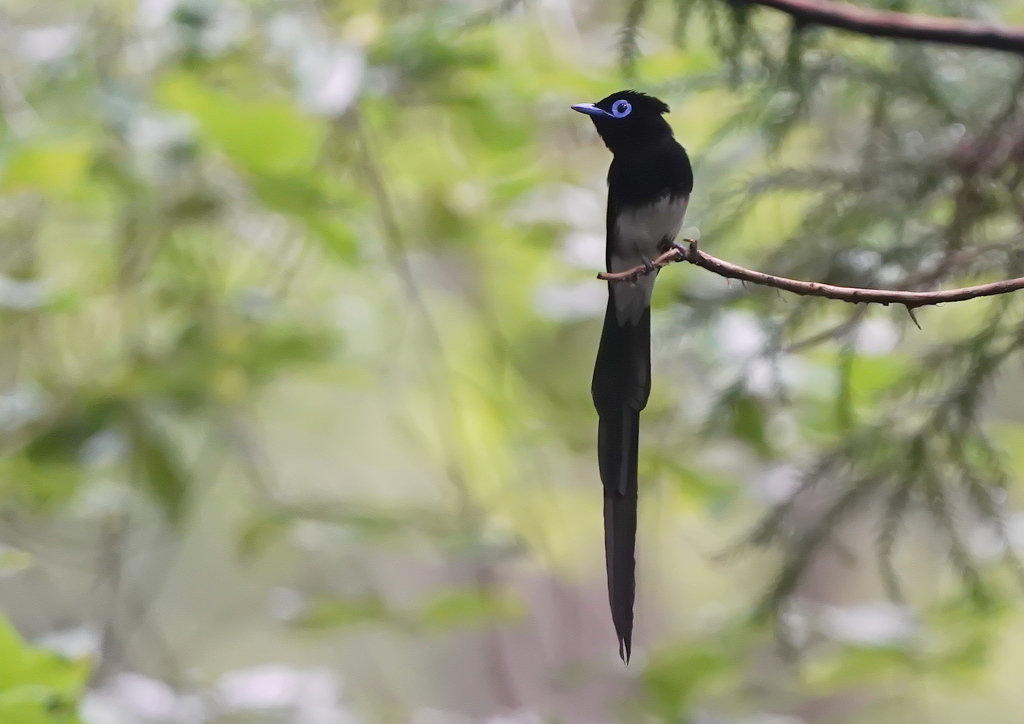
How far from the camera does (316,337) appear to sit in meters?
1.58

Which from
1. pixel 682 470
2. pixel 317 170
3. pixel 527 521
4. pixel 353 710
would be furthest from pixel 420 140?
pixel 353 710

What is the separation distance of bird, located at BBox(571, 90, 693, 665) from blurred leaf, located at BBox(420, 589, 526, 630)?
896 mm

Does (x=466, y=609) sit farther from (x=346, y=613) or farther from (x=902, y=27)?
(x=902, y=27)

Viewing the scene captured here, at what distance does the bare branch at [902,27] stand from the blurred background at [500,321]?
144 millimetres

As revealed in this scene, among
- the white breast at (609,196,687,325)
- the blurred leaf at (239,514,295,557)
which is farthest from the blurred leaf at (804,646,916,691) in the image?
the white breast at (609,196,687,325)

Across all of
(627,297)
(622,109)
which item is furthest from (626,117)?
(627,297)

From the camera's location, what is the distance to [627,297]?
21.9 inches

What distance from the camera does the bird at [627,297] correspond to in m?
0.52

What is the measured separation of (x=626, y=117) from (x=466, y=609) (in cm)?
100

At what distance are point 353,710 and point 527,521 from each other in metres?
0.46

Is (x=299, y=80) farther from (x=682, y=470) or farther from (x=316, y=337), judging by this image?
(x=682, y=470)

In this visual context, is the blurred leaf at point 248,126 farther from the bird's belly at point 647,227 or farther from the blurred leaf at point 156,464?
the bird's belly at point 647,227

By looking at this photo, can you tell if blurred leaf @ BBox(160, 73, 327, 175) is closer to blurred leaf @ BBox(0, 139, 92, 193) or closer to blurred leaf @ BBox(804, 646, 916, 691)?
blurred leaf @ BBox(0, 139, 92, 193)

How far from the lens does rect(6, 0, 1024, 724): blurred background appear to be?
99 cm
